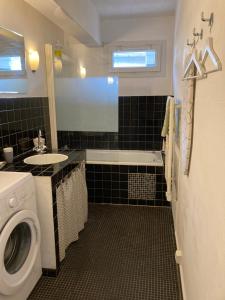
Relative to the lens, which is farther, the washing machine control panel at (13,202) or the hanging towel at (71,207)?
the hanging towel at (71,207)

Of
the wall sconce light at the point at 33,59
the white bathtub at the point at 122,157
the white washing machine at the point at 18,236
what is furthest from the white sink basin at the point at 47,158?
the wall sconce light at the point at 33,59

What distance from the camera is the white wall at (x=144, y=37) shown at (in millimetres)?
3771

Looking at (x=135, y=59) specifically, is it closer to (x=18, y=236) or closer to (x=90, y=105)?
(x=90, y=105)

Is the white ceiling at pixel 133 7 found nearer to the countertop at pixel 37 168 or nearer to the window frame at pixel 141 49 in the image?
the window frame at pixel 141 49

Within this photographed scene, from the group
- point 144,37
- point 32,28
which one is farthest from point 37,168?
point 144,37

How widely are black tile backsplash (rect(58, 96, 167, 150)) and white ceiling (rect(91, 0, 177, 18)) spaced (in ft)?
4.00

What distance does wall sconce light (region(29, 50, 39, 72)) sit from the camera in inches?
107

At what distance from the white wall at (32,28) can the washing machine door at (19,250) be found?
1.52 metres

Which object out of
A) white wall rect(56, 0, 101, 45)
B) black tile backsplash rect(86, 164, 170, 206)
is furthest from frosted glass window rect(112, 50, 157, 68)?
black tile backsplash rect(86, 164, 170, 206)

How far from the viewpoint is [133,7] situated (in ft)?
10.9

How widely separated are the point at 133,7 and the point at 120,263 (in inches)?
125

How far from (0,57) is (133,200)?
2.28 metres

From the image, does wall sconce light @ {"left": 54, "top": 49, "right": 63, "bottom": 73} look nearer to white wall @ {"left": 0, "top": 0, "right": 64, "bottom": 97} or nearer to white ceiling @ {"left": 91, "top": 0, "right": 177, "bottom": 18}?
white wall @ {"left": 0, "top": 0, "right": 64, "bottom": 97}

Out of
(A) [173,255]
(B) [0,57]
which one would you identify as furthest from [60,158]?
(A) [173,255]
